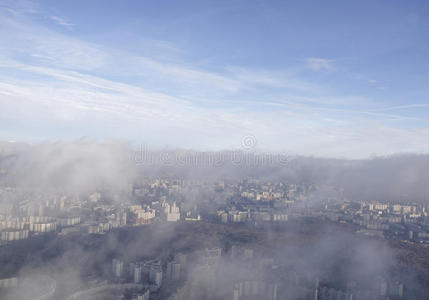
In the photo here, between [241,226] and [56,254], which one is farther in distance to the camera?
[241,226]

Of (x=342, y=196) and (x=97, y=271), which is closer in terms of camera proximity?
(x=97, y=271)

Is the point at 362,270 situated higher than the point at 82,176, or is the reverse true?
the point at 82,176

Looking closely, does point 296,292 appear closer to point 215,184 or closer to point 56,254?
point 56,254

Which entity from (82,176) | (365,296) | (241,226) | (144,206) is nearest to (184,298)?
(365,296)

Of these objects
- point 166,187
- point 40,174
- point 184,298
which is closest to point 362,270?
point 184,298

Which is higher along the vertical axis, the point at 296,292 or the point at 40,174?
the point at 40,174

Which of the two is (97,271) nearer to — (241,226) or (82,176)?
(241,226)

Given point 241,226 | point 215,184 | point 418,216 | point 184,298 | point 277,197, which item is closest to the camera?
point 184,298

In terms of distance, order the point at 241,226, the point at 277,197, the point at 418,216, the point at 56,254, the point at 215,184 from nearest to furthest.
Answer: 1. the point at 56,254
2. the point at 241,226
3. the point at 418,216
4. the point at 277,197
5. the point at 215,184

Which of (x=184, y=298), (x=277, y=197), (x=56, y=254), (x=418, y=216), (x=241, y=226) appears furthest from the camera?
(x=277, y=197)
